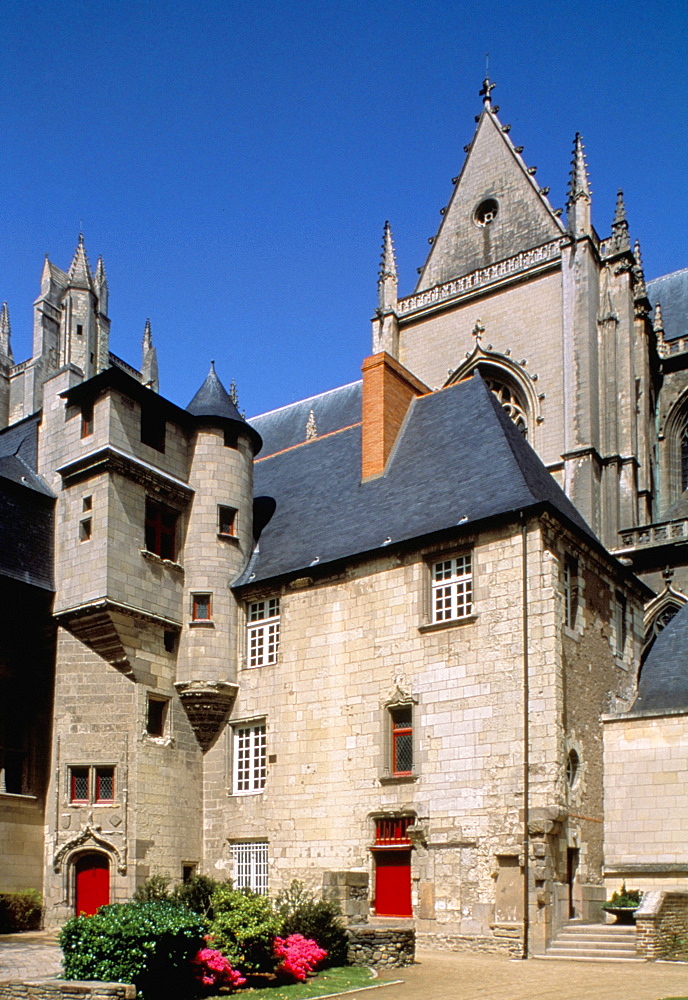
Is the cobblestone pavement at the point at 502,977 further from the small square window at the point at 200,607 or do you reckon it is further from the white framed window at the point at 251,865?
the small square window at the point at 200,607

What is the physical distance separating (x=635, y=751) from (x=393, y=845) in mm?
5269

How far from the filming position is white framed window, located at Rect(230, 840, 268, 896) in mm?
22344

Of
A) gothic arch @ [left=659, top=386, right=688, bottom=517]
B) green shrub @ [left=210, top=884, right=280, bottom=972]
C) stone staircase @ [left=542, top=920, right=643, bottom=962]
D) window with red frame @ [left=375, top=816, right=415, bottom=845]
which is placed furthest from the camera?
gothic arch @ [left=659, top=386, right=688, bottom=517]

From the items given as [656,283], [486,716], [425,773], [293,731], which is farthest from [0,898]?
[656,283]

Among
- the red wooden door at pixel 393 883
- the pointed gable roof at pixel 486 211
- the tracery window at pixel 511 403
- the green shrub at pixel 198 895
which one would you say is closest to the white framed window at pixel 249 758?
the red wooden door at pixel 393 883

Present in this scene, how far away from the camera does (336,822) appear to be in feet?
70.0

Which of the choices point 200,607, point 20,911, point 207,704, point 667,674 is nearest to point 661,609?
point 667,674

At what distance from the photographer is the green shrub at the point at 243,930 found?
14.7 m

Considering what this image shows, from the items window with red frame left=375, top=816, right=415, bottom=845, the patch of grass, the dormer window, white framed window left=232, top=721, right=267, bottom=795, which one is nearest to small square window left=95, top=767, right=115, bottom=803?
white framed window left=232, top=721, right=267, bottom=795

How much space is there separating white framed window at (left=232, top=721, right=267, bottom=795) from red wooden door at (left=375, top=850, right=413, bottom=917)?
359 centimetres

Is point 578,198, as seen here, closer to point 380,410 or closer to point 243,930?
point 380,410

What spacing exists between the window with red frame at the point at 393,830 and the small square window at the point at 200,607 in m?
6.35

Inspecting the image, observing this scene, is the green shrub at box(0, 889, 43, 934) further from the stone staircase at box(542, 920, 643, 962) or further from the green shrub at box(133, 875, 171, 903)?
the stone staircase at box(542, 920, 643, 962)

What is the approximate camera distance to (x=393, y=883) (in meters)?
20.3
